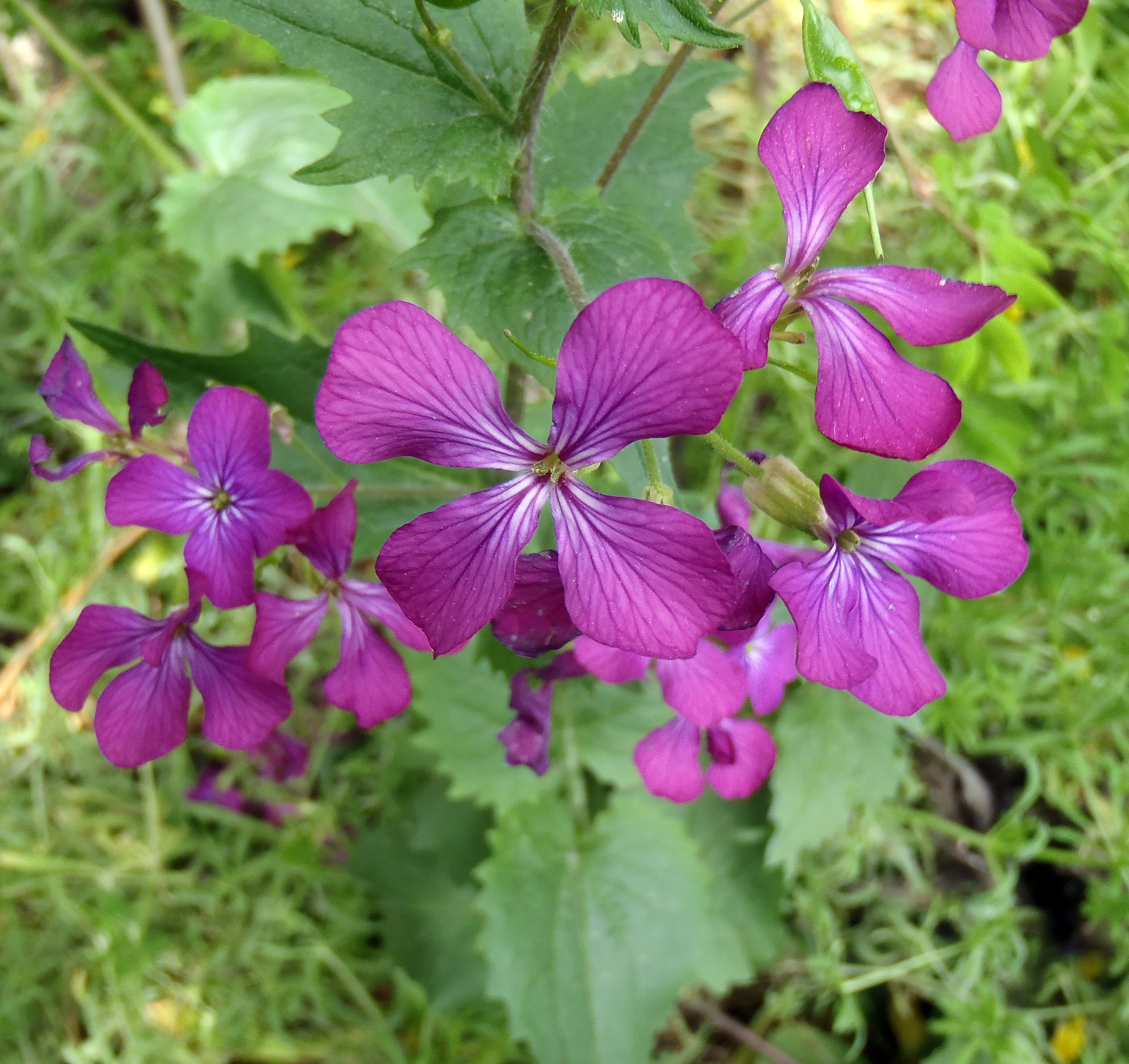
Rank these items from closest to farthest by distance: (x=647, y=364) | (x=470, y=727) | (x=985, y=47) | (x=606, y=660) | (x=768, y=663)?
1. (x=647, y=364)
2. (x=985, y=47)
3. (x=606, y=660)
4. (x=768, y=663)
5. (x=470, y=727)

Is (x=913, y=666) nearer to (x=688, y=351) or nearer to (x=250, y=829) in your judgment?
(x=688, y=351)

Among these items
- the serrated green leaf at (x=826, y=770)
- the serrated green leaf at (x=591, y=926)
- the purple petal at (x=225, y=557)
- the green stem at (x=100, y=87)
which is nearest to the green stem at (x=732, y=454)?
the purple petal at (x=225, y=557)

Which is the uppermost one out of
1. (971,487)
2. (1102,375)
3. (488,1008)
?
(971,487)

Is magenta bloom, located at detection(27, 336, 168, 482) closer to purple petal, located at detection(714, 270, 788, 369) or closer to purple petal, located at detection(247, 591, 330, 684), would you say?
purple petal, located at detection(247, 591, 330, 684)

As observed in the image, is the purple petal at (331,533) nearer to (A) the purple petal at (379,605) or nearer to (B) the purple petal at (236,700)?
(A) the purple petal at (379,605)

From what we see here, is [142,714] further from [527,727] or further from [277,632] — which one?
[527,727]

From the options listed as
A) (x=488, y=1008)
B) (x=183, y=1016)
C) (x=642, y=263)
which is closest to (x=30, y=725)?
(x=183, y=1016)

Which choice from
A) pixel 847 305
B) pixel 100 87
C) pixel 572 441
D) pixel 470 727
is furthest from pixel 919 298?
pixel 100 87
